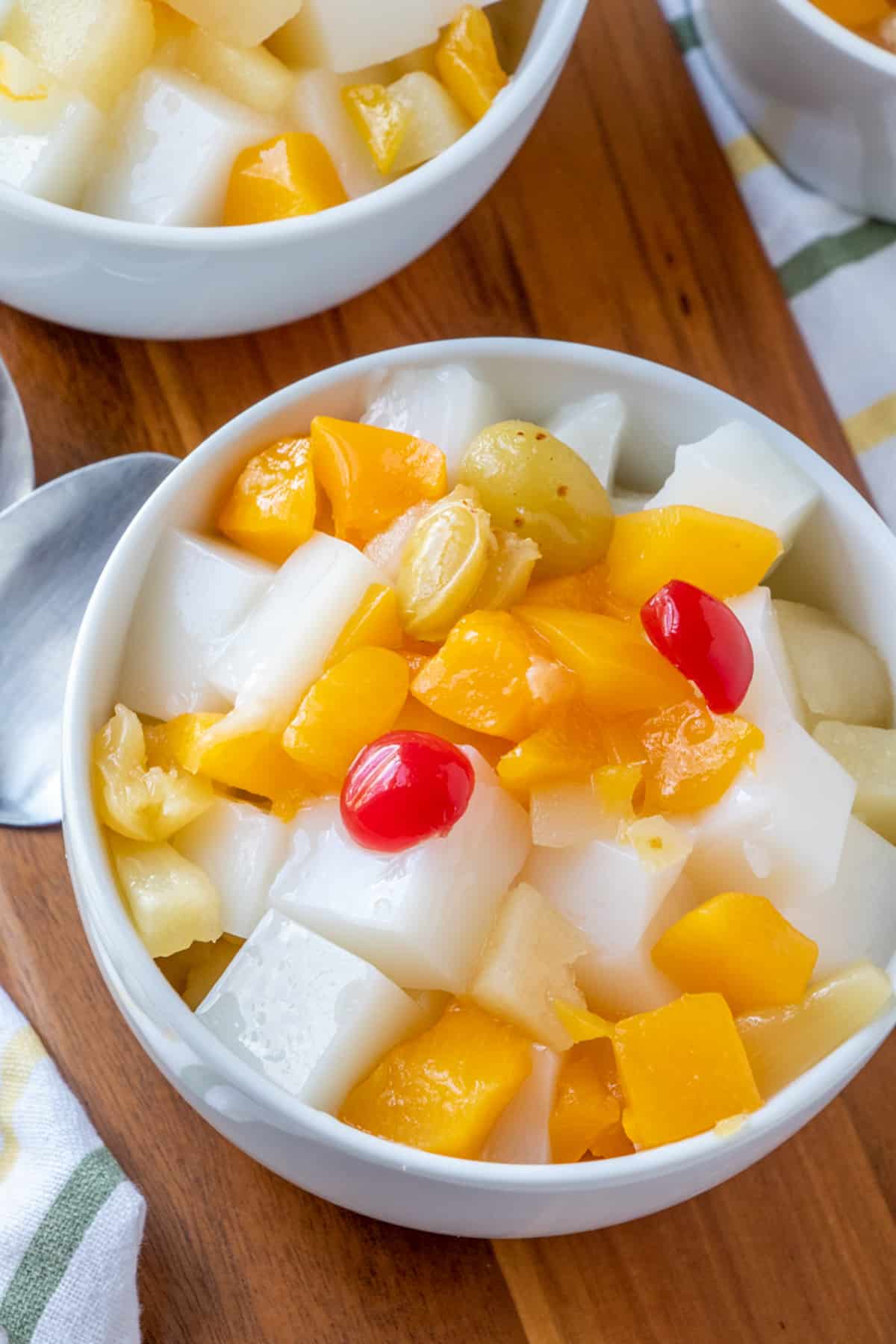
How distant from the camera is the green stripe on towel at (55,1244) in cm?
104

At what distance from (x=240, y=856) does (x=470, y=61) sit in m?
0.63

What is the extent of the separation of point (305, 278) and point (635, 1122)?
632mm

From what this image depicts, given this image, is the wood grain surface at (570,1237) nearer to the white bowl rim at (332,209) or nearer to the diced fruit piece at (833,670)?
the white bowl rim at (332,209)

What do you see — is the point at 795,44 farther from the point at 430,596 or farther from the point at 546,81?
the point at 430,596

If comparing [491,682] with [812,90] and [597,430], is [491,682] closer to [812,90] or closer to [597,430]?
[597,430]

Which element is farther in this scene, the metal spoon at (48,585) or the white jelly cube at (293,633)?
the metal spoon at (48,585)

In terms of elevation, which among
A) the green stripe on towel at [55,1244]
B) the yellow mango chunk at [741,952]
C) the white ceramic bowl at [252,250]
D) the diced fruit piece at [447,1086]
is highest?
the white ceramic bowl at [252,250]

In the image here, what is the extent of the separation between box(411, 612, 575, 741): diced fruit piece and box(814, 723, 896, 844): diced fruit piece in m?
0.19

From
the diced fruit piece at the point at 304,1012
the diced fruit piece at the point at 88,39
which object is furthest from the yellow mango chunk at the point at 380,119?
the diced fruit piece at the point at 304,1012

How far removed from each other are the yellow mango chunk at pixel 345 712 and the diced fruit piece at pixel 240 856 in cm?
5

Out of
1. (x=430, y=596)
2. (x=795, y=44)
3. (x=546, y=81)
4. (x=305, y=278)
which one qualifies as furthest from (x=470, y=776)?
(x=795, y=44)

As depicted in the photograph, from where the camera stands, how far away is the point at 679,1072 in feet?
2.91

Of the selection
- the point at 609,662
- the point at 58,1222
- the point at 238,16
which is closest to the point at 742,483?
the point at 609,662

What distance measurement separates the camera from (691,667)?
933mm
